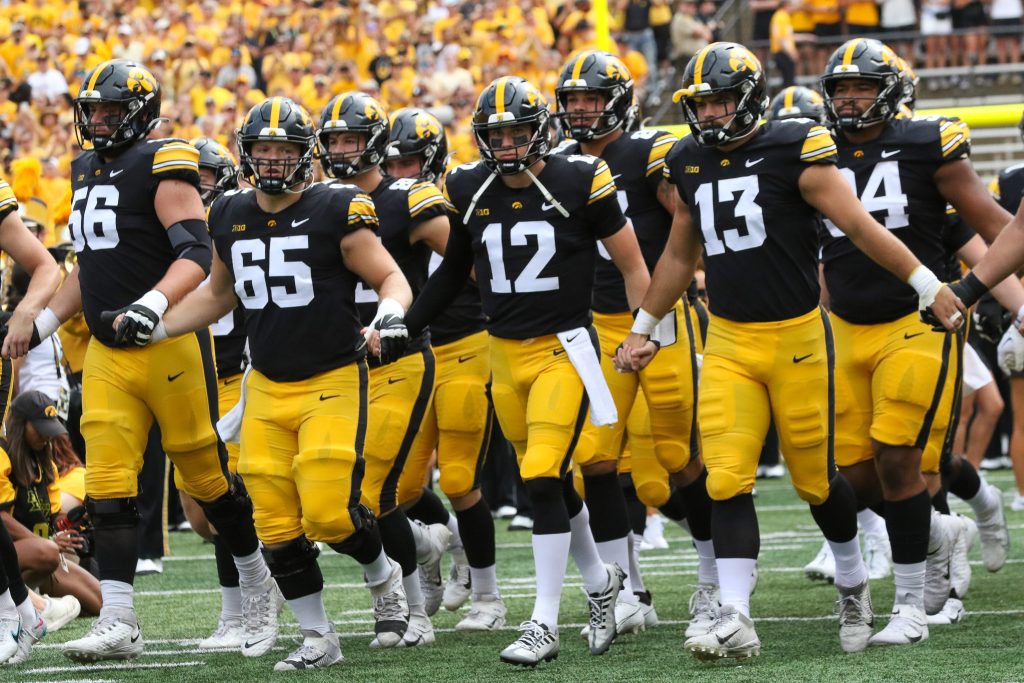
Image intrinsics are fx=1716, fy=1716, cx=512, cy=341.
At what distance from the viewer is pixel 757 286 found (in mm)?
5637

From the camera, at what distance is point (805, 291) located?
5.66 metres

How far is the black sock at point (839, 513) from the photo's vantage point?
580 centimetres

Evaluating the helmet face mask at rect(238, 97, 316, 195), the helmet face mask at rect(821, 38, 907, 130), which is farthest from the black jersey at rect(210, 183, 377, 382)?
the helmet face mask at rect(821, 38, 907, 130)

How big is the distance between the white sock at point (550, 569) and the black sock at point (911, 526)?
1.18m

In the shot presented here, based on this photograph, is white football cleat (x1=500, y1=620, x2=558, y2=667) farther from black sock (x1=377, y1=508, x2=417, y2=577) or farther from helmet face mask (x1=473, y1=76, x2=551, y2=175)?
helmet face mask (x1=473, y1=76, x2=551, y2=175)

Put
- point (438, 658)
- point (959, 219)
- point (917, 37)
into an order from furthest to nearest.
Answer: point (917, 37) → point (959, 219) → point (438, 658)

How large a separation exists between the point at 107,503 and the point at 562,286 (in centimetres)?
174

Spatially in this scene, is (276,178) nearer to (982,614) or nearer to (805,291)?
(805,291)

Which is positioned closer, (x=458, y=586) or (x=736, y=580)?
(x=736, y=580)

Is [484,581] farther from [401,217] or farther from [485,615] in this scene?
[401,217]

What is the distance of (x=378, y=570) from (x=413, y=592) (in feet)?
1.52


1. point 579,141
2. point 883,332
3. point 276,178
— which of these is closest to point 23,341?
point 276,178

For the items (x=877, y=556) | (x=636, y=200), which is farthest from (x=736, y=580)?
(x=877, y=556)

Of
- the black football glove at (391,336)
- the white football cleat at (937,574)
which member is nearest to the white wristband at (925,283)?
the white football cleat at (937,574)
